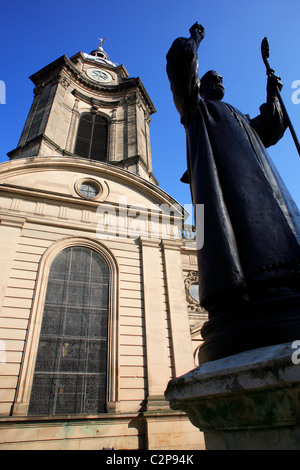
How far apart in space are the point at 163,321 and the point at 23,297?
464cm

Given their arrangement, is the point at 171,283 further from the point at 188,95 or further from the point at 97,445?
the point at 188,95

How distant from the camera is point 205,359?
2.02 meters

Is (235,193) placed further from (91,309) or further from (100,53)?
(100,53)

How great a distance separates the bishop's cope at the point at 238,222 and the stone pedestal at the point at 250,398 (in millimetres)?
261

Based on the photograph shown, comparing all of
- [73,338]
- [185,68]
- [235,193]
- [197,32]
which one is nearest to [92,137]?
[73,338]

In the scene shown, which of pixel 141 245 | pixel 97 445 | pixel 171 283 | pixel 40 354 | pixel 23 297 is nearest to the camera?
pixel 97 445

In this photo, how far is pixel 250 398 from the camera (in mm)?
1415

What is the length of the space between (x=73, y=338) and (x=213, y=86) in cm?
787

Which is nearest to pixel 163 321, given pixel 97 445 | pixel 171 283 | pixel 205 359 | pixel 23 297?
pixel 171 283

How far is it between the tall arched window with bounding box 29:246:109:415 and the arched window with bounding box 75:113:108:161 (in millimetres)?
9655

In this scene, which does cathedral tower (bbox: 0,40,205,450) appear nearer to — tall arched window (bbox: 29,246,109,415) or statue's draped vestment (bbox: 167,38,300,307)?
tall arched window (bbox: 29,246,109,415)

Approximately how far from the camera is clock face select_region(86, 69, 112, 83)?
25625 mm

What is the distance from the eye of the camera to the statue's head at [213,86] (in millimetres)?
3463

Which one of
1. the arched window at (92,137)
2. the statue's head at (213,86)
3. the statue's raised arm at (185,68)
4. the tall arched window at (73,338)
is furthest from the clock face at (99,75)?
the statue's raised arm at (185,68)
